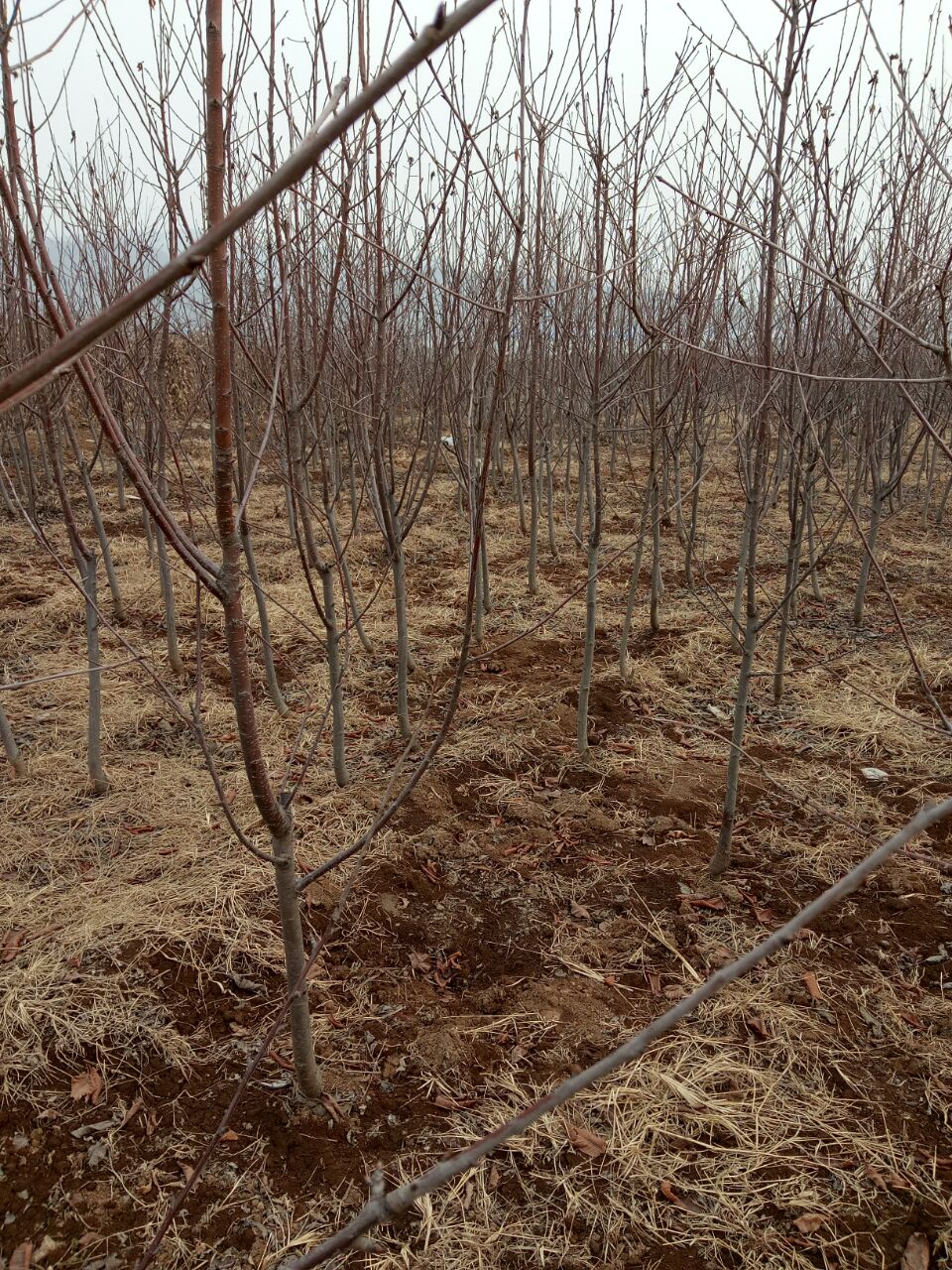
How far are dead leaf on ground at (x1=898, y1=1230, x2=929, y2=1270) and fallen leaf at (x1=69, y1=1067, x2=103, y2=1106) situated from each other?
1965 mm

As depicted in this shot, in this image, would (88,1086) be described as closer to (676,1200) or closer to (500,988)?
(500,988)

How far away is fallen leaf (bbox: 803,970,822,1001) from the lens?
7.68ft

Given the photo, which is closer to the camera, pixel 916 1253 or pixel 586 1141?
pixel 916 1253

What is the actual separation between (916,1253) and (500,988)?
3.91 feet

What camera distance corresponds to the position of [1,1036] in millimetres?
2094

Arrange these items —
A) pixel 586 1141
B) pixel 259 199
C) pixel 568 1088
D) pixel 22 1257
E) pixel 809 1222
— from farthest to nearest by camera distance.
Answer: pixel 586 1141, pixel 809 1222, pixel 22 1257, pixel 568 1088, pixel 259 199

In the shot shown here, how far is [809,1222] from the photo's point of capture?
1.71 meters

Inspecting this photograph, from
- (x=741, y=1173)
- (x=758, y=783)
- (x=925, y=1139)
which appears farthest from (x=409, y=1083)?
(x=758, y=783)

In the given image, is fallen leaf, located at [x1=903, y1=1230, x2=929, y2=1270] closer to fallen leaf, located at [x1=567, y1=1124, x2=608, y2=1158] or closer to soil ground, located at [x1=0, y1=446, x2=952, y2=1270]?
soil ground, located at [x1=0, y1=446, x2=952, y2=1270]

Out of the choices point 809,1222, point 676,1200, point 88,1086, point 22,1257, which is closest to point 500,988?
point 676,1200

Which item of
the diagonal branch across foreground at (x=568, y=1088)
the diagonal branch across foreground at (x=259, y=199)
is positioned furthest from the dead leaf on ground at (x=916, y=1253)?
the diagonal branch across foreground at (x=259, y=199)

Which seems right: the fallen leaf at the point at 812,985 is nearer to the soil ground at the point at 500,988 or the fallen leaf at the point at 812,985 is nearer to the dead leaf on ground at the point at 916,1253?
the soil ground at the point at 500,988

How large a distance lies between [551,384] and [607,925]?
498 centimetres

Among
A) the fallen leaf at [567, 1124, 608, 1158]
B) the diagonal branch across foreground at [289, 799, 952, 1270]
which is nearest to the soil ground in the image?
the fallen leaf at [567, 1124, 608, 1158]
